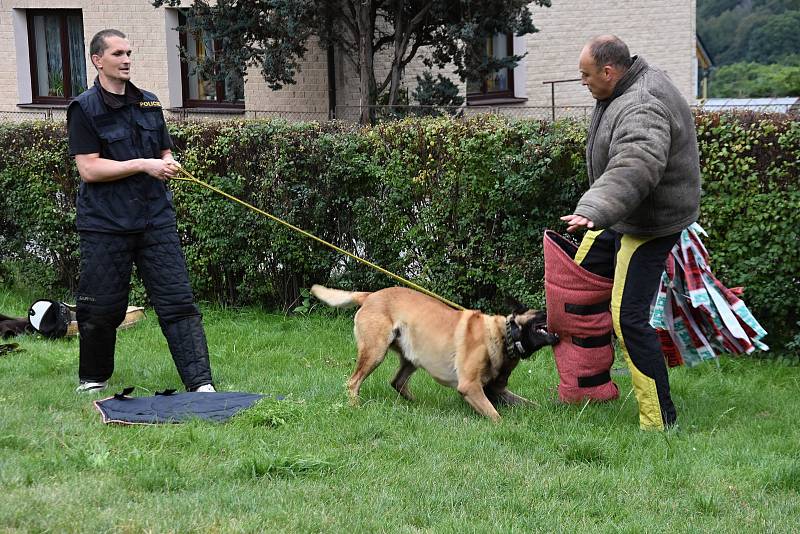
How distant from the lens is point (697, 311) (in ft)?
17.2

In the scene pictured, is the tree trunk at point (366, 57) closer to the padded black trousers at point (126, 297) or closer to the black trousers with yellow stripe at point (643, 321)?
Result: the padded black trousers at point (126, 297)

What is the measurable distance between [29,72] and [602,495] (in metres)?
18.3

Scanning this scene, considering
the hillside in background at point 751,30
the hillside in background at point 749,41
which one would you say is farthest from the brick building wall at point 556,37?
the hillside in background at point 751,30

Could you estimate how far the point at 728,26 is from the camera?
7244 centimetres

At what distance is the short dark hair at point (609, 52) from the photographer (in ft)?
15.2

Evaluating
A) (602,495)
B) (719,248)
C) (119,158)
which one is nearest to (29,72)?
(119,158)

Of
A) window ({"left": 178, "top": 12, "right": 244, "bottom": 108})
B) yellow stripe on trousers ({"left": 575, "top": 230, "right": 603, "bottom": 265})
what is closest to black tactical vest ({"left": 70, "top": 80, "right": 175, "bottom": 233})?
yellow stripe on trousers ({"left": 575, "top": 230, "right": 603, "bottom": 265})

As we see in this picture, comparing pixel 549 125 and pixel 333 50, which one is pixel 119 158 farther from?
pixel 333 50

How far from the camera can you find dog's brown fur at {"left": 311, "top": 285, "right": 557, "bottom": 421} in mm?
5254

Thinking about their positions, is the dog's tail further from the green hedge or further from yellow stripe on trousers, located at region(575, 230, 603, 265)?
the green hedge

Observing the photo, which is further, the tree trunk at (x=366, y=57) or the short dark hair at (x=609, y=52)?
the tree trunk at (x=366, y=57)

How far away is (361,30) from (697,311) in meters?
9.90

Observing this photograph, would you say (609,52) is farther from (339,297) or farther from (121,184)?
(121,184)

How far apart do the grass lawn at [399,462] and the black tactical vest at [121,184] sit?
110cm
